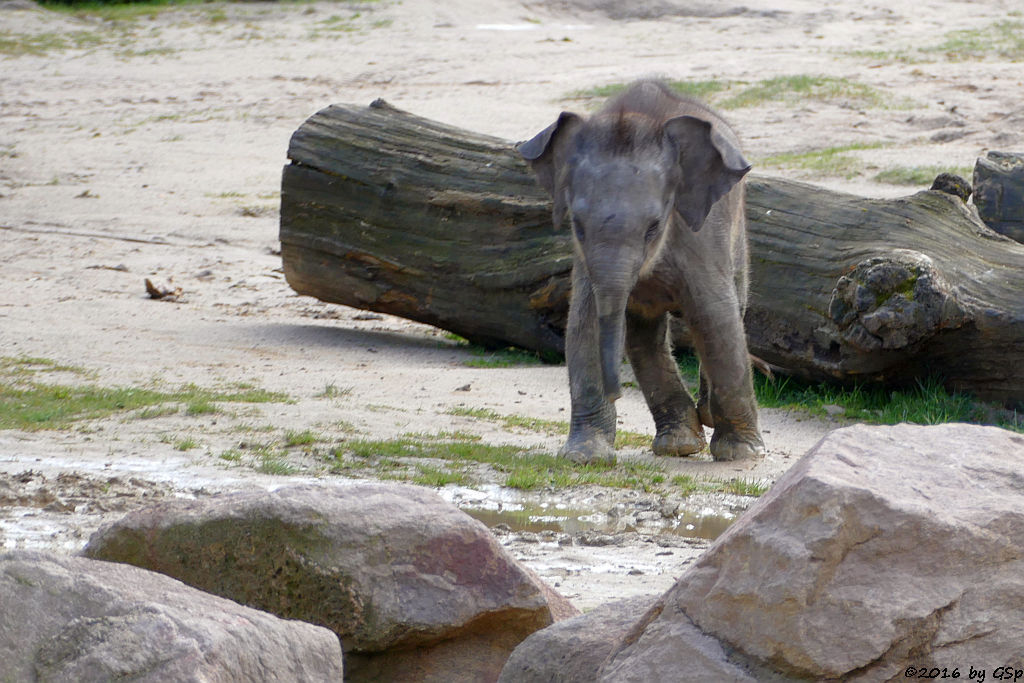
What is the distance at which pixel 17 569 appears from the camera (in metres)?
2.96

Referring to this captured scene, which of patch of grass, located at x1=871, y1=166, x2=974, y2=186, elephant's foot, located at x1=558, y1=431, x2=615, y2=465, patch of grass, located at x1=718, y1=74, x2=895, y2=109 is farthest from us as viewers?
patch of grass, located at x1=718, y1=74, x2=895, y2=109

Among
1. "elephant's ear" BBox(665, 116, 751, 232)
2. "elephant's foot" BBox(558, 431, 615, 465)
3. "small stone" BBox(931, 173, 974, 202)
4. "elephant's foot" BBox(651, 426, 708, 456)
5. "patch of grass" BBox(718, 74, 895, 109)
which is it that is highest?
"elephant's ear" BBox(665, 116, 751, 232)

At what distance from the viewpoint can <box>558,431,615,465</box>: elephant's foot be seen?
631cm

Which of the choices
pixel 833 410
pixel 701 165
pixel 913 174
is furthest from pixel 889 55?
pixel 701 165

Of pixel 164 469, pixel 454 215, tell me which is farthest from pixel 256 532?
pixel 454 215

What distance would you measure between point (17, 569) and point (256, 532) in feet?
2.39

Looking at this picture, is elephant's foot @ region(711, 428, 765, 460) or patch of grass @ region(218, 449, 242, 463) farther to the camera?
elephant's foot @ region(711, 428, 765, 460)

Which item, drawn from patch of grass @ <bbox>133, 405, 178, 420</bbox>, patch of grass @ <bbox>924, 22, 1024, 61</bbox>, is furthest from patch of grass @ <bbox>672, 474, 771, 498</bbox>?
patch of grass @ <bbox>924, 22, 1024, 61</bbox>

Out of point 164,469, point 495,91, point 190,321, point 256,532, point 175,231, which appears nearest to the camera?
point 256,532

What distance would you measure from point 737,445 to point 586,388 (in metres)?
0.81

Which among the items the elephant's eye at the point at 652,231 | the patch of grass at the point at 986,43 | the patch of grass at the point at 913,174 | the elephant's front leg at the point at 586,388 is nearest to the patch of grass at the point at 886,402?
the elephant's front leg at the point at 586,388

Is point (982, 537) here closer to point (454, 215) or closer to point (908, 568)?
point (908, 568)

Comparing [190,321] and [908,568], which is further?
[190,321]

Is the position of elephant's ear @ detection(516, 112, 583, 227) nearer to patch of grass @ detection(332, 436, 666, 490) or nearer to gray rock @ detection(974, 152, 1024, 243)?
patch of grass @ detection(332, 436, 666, 490)
